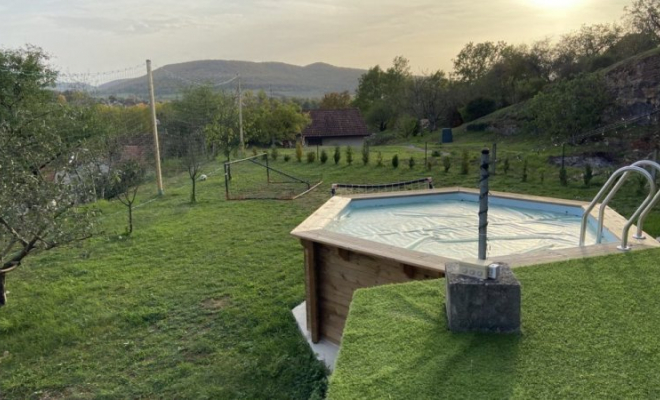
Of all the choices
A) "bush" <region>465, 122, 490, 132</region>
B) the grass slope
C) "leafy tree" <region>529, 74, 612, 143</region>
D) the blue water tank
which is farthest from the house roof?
the grass slope

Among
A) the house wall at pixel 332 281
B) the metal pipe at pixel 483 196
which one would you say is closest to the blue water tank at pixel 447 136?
the house wall at pixel 332 281

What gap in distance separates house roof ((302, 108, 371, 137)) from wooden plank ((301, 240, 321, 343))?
88.4 ft

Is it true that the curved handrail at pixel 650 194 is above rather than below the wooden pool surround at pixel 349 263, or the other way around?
above

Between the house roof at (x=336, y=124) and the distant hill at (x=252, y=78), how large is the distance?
4122 millimetres

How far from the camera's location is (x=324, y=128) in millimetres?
31953

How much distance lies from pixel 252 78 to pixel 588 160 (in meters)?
40.9

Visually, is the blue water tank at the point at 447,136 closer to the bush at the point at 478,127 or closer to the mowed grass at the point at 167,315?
the bush at the point at 478,127

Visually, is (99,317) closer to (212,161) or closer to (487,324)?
(487,324)

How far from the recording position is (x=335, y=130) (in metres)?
31.8

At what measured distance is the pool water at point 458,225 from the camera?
5199 millimetres

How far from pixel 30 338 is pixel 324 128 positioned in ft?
91.6

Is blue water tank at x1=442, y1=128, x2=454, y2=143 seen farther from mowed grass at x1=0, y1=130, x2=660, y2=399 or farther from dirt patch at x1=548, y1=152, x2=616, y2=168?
mowed grass at x1=0, y1=130, x2=660, y2=399

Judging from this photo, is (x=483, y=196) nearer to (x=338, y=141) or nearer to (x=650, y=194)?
(x=650, y=194)

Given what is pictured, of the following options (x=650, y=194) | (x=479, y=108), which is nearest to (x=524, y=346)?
(x=650, y=194)
